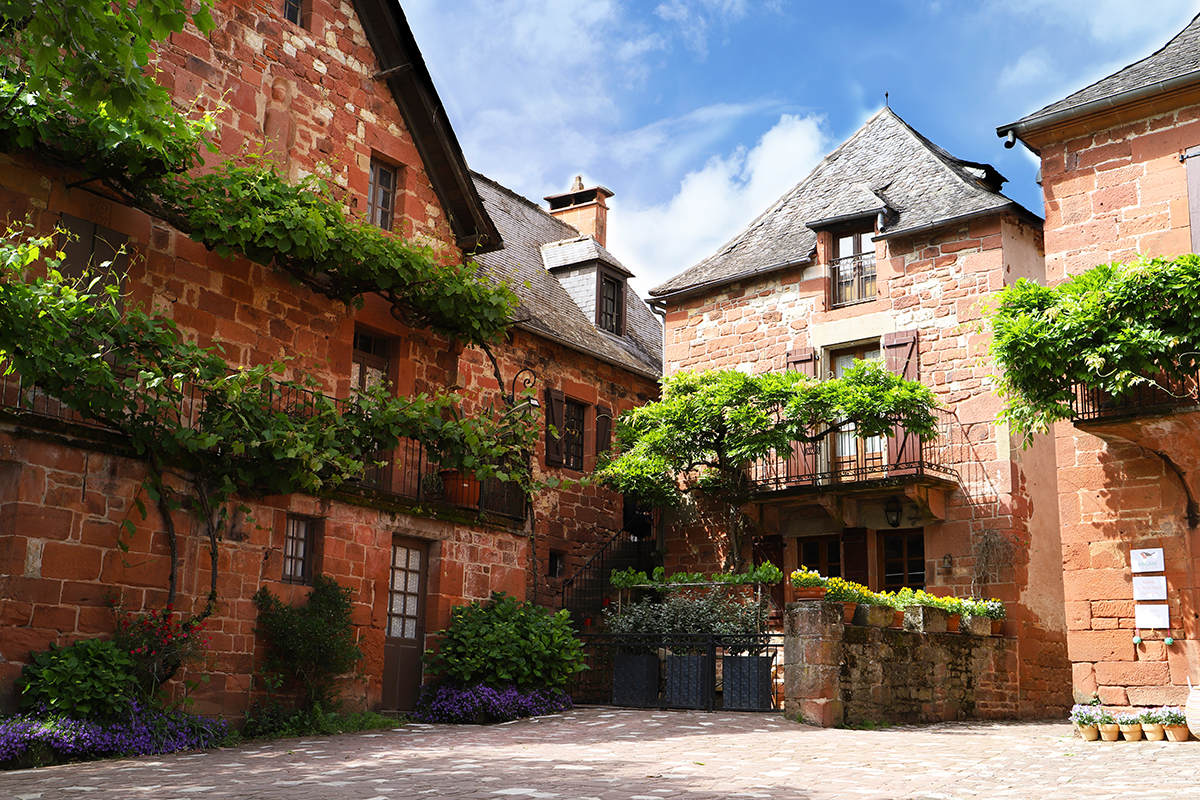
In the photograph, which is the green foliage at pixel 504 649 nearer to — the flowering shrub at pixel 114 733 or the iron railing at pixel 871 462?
the flowering shrub at pixel 114 733

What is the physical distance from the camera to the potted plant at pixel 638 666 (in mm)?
13039

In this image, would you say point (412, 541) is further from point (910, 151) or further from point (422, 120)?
point (910, 151)

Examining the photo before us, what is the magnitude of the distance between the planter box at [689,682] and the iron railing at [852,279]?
6.61 meters

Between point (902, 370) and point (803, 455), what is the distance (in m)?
1.85

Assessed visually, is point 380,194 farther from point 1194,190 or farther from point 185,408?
point 1194,190

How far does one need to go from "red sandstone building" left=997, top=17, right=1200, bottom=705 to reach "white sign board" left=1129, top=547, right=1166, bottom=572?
32 mm

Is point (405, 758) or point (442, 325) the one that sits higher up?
point (442, 325)

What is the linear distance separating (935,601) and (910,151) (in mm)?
8011

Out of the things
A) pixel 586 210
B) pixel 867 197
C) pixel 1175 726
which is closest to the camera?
pixel 1175 726

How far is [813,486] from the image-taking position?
1546 cm

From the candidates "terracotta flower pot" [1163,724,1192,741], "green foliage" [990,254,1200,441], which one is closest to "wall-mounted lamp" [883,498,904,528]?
"green foliage" [990,254,1200,441]

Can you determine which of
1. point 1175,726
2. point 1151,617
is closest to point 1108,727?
point 1175,726

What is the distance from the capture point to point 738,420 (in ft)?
49.8

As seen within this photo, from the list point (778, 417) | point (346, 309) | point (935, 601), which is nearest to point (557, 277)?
point (778, 417)
